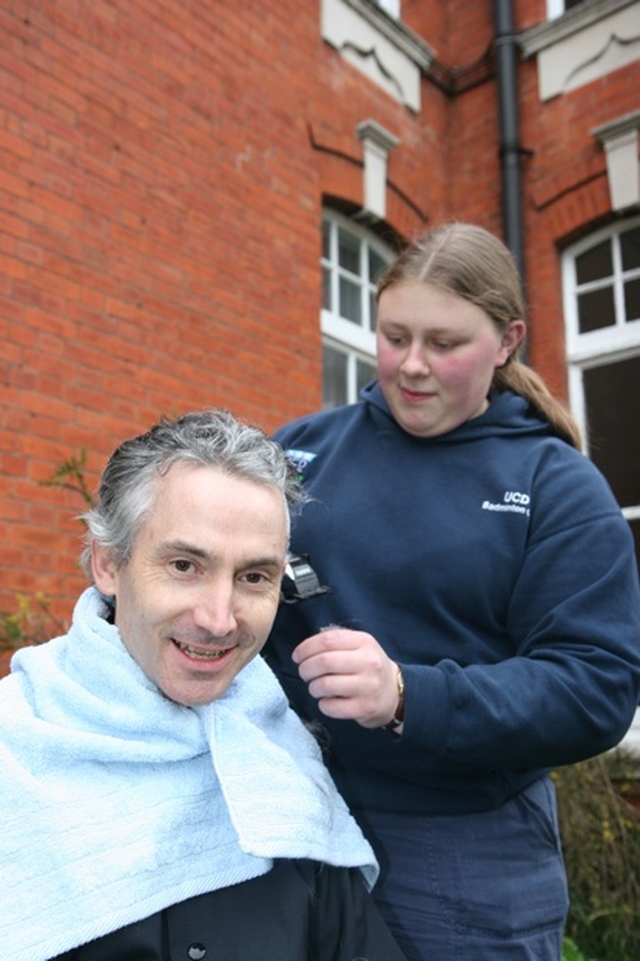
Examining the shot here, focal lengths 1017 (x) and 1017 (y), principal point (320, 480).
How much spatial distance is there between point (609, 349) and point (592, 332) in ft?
0.81

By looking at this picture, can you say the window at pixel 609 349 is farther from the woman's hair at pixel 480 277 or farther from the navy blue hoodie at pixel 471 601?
the navy blue hoodie at pixel 471 601

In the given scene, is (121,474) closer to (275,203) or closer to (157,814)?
(157,814)

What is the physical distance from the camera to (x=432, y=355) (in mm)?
1972

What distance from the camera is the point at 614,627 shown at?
1.75 m

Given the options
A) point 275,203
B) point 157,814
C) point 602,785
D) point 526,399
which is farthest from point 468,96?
point 157,814

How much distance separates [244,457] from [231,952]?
0.76 metres

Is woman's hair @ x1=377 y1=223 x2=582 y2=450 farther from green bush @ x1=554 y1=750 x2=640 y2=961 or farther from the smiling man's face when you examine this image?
green bush @ x1=554 y1=750 x2=640 y2=961

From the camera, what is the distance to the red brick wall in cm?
418

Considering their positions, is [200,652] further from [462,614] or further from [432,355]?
[432,355]

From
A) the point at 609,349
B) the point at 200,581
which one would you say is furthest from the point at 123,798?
the point at 609,349

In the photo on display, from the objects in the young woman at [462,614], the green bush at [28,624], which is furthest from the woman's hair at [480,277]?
the green bush at [28,624]

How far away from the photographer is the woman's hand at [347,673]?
5.01ft

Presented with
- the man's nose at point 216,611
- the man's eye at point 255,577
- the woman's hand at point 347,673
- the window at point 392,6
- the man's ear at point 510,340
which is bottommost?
the woman's hand at point 347,673

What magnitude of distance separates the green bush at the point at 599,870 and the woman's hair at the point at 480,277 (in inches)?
106
